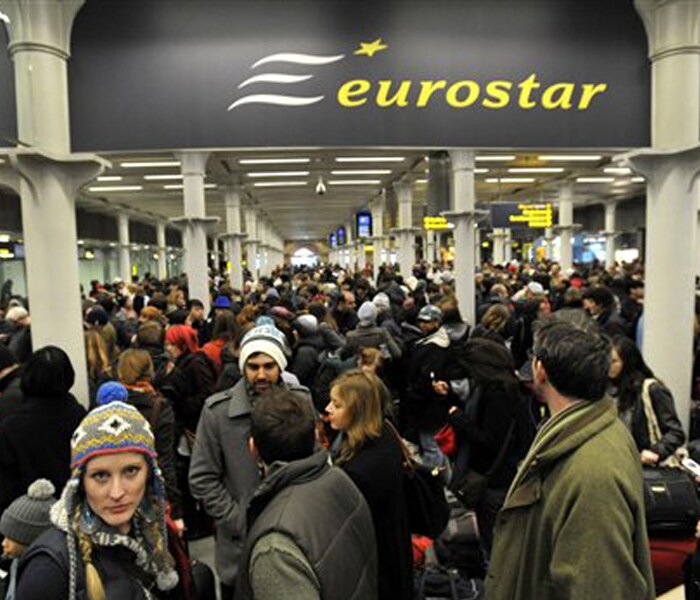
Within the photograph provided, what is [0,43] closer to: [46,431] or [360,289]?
[46,431]

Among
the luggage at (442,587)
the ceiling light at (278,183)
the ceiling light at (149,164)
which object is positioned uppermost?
the ceiling light at (278,183)

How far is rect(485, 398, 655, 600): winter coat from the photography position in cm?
185

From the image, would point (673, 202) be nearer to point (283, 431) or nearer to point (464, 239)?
point (464, 239)

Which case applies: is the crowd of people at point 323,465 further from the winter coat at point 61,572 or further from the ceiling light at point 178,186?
the ceiling light at point 178,186

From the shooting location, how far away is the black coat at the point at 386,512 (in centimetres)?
278

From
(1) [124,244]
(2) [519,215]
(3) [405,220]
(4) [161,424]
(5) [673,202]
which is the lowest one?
(4) [161,424]

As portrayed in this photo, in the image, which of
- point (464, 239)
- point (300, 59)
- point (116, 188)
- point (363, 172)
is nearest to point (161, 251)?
point (116, 188)

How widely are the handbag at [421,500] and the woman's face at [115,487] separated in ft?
5.25

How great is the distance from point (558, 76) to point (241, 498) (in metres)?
9.36

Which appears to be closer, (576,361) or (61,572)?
(61,572)

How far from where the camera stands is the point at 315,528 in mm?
1888

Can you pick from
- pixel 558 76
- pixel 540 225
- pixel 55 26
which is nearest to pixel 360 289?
pixel 558 76

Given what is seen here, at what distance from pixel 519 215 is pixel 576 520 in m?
20.0

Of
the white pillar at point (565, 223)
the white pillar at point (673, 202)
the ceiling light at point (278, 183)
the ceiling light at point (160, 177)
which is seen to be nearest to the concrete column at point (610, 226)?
the white pillar at point (565, 223)
